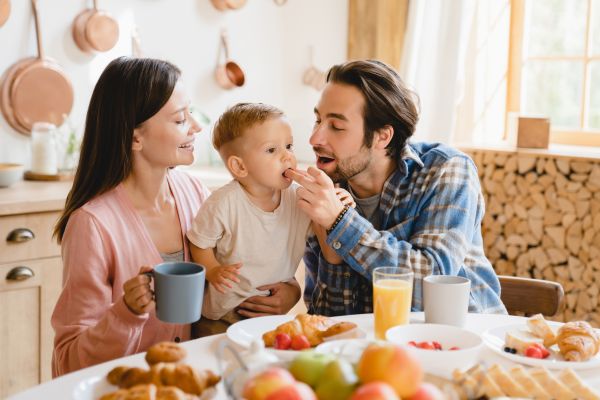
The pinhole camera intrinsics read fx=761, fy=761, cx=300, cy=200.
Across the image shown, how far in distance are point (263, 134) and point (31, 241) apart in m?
1.19

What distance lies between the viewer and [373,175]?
2086 mm

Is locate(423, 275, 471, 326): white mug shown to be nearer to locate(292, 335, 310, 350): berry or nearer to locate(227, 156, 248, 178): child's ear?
locate(292, 335, 310, 350): berry

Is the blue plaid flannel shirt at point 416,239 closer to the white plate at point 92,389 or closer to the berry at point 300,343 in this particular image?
the berry at point 300,343

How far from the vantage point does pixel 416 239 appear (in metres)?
1.87

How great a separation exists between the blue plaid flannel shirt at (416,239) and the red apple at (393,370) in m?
0.84

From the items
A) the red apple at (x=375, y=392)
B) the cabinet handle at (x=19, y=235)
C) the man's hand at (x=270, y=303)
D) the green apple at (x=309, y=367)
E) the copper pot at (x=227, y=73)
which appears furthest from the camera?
the copper pot at (x=227, y=73)

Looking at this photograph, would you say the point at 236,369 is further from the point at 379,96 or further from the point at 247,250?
the point at 379,96

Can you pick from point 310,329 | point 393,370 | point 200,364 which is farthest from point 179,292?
point 393,370

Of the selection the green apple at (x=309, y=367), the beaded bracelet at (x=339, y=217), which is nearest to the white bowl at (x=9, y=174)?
the beaded bracelet at (x=339, y=217)

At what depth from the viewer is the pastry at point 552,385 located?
45.9 inches

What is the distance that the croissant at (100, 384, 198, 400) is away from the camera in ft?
3.21

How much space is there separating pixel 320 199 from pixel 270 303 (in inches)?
11.8

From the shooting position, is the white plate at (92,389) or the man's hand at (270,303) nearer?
the white plate at (92,389)

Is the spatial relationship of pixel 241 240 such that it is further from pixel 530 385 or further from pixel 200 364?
pixel 530 385
